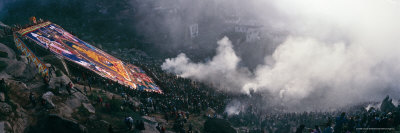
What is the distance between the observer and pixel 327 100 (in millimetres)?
45906

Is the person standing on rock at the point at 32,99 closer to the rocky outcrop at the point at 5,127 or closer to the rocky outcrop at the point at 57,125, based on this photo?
the rocky outcrop at the point at 57,125

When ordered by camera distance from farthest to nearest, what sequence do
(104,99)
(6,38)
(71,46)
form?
(71,46) < (6,38) < (104,99)

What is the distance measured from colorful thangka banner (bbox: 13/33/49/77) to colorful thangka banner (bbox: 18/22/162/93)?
81.9 inches

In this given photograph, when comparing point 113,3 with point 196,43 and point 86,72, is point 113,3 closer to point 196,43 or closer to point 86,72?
point 196,43

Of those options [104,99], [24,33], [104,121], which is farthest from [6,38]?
[104,121]

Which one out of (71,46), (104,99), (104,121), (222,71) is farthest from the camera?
(222,71)

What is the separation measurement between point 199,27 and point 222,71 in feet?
81.1

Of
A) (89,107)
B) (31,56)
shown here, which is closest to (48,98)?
(89,107)

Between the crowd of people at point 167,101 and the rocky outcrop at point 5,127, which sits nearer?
the rocky outcrop at point 5,127

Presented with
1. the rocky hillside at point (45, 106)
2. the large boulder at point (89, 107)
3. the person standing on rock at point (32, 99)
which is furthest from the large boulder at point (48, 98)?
the large boulder at point (89, 107)

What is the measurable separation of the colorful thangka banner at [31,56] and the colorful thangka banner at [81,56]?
2.08 metres

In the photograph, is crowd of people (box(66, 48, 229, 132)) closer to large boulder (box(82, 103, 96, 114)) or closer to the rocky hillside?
large boulder (box(82, 103, 96, 114))

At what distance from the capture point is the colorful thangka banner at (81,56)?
2397 cm

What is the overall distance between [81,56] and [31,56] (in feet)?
21.7
